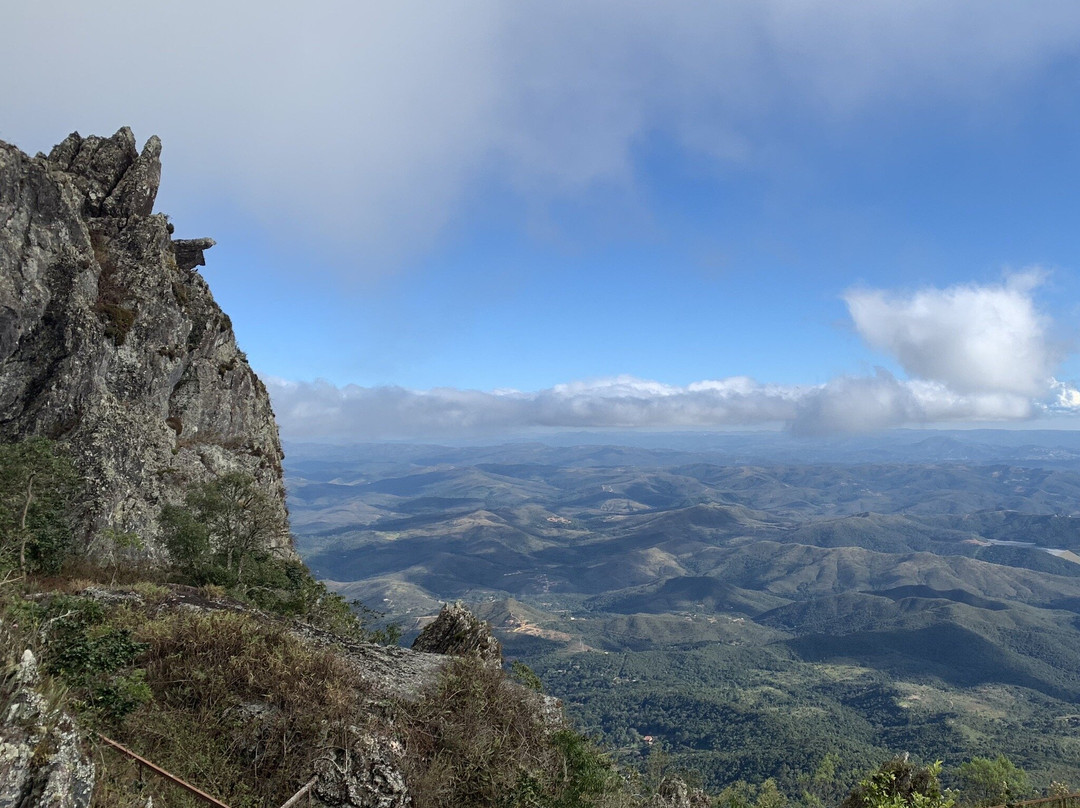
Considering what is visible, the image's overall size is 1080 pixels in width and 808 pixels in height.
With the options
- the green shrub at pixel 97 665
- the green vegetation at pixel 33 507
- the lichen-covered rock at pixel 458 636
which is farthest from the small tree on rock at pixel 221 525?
the green shrub at pixel 97 665

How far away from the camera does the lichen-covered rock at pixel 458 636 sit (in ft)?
101

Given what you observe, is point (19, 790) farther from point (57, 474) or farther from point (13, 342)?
point (13, 342)

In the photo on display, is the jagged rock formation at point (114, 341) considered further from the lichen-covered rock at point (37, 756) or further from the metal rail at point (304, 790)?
the lichen-covered rock at point (37, 756)

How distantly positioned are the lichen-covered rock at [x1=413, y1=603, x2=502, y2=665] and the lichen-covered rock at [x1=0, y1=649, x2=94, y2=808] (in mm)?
21645

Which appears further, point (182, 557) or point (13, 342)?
point (13, 342)

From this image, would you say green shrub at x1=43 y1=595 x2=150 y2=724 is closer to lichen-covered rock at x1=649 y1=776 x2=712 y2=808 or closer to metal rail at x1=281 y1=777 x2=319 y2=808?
metal rail at x1=281 y1=777 x2=319 y2=808

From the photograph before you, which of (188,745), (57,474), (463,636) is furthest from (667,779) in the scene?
(57,474)

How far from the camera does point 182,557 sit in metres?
38.4

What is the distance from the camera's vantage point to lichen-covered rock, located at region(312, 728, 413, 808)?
563 inches

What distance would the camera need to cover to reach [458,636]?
31.4 m

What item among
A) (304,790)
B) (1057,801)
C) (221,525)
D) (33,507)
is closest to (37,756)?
(304,790)

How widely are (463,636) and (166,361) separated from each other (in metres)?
46.8

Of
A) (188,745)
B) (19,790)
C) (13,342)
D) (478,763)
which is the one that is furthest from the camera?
(13,342)

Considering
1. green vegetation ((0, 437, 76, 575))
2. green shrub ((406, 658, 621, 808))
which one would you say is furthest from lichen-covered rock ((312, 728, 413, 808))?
green vegetation ((0, 437, 76, 575))
